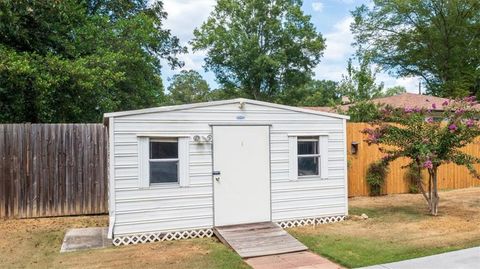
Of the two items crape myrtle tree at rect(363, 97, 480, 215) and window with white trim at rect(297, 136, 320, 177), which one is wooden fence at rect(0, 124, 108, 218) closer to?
window with white trim at rect(297, 136, 320, 177)

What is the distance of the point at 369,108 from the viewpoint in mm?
13898

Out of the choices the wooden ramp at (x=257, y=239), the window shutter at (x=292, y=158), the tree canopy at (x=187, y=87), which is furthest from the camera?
the tree canopy at (x=187, y=87)

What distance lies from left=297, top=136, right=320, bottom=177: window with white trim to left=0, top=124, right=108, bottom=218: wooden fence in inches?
176

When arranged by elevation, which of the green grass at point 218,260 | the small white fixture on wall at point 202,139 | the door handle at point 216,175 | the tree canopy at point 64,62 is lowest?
the green grass at point 218,260

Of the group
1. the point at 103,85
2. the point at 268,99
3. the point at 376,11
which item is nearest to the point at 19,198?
the point at 103,85

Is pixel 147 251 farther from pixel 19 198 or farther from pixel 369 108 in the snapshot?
pixel 369 108

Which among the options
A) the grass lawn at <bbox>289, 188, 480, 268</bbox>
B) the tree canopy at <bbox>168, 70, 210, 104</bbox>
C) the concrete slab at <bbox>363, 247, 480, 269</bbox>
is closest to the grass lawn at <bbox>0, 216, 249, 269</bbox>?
the grass lawn at <bbox>289, 188, 480, 268</bbox>

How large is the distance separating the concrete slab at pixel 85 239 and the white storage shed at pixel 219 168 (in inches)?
13.2

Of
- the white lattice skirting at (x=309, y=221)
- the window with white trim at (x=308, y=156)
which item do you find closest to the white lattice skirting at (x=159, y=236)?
the white lattice skirting at (x=309, y=221)

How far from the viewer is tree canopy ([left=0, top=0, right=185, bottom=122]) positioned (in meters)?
10.8

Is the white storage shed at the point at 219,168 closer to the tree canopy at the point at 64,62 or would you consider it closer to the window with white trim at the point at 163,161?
the window with white trim at the point at 163,161

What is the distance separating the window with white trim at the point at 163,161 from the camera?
721cm

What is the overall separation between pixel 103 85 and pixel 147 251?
753cm

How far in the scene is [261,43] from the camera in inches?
1375
